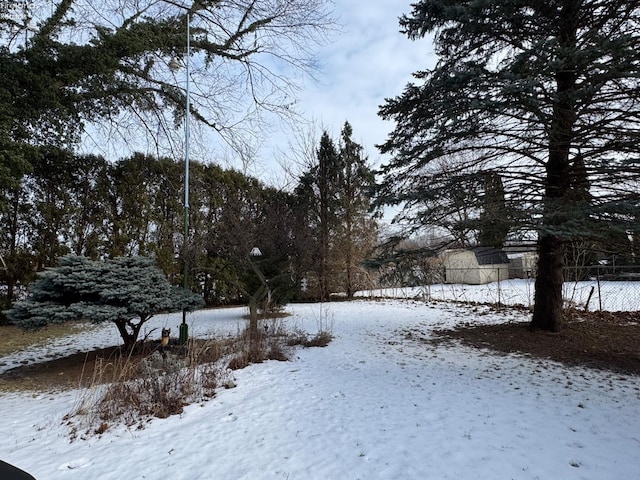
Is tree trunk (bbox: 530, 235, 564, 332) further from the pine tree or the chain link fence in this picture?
the pine tree

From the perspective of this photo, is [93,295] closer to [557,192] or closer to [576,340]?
[557,192]

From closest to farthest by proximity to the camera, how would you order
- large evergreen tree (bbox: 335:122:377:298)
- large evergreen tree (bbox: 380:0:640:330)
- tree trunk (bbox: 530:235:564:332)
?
large evergreen tree (bbox: 380:0:640:330)
tree trunk (bbox: 530:235:564:332)
large evergreen tree (bbox: 335:122:377:298)

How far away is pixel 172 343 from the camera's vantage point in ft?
21.0

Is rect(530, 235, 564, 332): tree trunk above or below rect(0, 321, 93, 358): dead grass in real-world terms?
above

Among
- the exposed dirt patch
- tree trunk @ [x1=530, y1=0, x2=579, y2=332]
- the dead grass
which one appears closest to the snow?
the exposed dirt patch

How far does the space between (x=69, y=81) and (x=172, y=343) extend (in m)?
5.72

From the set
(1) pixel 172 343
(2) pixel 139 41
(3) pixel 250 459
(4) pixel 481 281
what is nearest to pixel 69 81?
(2) pixel 139 41

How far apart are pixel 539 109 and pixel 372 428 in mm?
4154

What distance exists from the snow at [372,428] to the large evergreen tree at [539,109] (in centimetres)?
180

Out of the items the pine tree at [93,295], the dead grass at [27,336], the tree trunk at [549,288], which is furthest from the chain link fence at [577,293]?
the dead grass at [27,336]

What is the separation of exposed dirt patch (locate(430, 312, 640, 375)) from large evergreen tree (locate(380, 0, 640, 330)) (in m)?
0.48

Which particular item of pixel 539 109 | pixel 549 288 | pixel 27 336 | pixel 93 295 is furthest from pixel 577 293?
pixel 27 336

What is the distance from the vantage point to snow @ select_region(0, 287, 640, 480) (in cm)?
240

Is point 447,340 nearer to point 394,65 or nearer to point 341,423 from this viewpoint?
point 341,423
